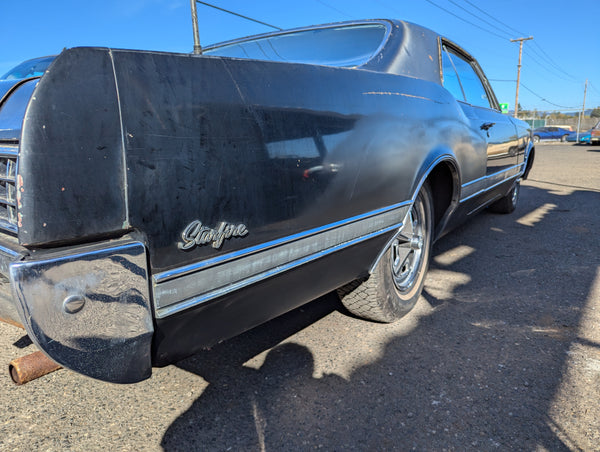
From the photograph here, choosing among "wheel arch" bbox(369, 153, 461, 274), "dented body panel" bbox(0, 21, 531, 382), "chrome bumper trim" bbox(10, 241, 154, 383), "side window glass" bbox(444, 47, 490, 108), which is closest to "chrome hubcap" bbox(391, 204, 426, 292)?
"wheel arch" bbox(369, 153, 461, 274)

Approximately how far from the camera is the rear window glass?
7.80 feet

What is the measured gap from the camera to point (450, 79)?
9.64 ft

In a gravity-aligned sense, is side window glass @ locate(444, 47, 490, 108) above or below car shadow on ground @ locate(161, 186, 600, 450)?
above

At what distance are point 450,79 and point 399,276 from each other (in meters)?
1.36

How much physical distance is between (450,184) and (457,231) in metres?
2.13

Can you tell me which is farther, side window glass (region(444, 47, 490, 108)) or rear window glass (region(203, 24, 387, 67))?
side window glass (region(444, 47, 490, 108))

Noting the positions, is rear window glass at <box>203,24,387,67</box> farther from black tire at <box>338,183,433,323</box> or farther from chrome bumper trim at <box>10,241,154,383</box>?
chrome bumper trim at <box>10,241,154,383</box>

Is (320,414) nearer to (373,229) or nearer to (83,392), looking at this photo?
(373,229)

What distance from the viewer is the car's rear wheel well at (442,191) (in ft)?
8.85

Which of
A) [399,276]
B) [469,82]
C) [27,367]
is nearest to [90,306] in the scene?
[27,367]

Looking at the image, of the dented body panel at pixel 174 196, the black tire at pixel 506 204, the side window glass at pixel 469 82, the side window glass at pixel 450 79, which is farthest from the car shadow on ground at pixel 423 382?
the black tire at pixel 506 204

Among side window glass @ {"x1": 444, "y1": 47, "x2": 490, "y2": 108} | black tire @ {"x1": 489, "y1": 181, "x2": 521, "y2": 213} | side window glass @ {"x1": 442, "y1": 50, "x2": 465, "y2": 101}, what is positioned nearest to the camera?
side window glass @ {"x1": 442, "y1": 50, "x2": 465, "y2": 101}

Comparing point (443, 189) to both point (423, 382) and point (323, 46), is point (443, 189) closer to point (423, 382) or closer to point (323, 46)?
→ point (323, 46)

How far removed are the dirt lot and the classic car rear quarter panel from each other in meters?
0.98
